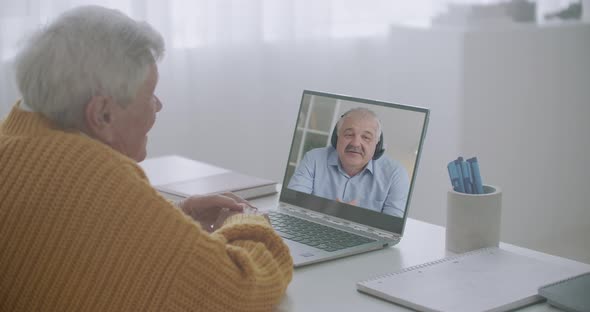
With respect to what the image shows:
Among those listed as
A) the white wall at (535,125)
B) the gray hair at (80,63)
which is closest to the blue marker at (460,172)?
the gray hair at (80,63)

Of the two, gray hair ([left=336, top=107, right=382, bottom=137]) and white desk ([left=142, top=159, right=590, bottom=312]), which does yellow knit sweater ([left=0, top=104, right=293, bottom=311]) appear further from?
gray hair ([left=336, top=107, right=382, bottom=137])

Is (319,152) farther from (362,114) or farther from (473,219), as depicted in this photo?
(473,219)

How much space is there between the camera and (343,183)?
1.57 metres

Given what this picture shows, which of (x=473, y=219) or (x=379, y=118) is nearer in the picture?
(x=473, y=219)

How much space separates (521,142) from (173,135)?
154cm

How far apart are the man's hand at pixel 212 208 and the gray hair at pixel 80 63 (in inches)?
12.7

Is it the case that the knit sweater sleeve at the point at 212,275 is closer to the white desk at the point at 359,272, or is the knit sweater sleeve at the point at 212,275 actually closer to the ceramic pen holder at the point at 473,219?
the white desk at the point at 359,272

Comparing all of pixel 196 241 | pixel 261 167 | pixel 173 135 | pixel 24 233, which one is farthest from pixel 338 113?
pixel 261 167

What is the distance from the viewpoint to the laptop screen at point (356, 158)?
1488 mm

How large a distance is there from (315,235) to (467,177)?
12.1 inches

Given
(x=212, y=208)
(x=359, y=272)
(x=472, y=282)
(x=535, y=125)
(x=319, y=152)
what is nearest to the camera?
(x=472, y=282)

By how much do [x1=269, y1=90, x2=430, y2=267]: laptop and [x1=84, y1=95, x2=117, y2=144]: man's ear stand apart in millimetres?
394

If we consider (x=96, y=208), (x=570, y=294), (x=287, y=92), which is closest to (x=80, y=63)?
(x=96, y=208)

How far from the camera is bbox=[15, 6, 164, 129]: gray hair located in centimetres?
115
